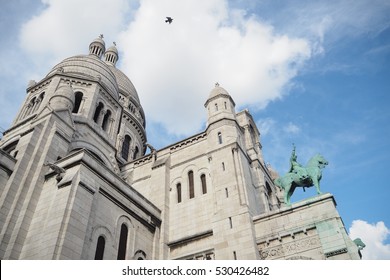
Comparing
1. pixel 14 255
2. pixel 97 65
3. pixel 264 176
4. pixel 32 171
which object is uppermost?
pixel 97 65

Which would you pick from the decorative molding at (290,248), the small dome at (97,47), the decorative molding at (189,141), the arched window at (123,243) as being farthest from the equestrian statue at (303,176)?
the small dome at (97,47)

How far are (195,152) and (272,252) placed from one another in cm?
1048

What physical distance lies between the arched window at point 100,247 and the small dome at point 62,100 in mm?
10703

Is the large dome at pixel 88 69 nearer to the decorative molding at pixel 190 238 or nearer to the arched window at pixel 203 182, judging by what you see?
the arched window at pixel 203 182

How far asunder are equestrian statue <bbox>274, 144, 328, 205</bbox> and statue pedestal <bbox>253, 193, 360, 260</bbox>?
124 cm

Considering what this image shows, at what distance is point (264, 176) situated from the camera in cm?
2750

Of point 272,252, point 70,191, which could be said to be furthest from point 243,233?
point 70,191

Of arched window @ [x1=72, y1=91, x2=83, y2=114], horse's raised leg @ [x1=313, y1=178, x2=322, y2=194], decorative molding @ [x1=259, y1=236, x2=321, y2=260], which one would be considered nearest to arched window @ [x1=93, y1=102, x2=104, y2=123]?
arched window @ [x1=72, y1=91, x2=83, y2=114]

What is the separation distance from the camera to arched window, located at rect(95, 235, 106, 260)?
56.3 ft

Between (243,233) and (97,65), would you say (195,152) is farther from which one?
(97,65)

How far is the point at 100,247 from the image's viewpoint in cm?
1752

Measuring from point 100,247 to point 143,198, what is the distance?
5216 millimetres
